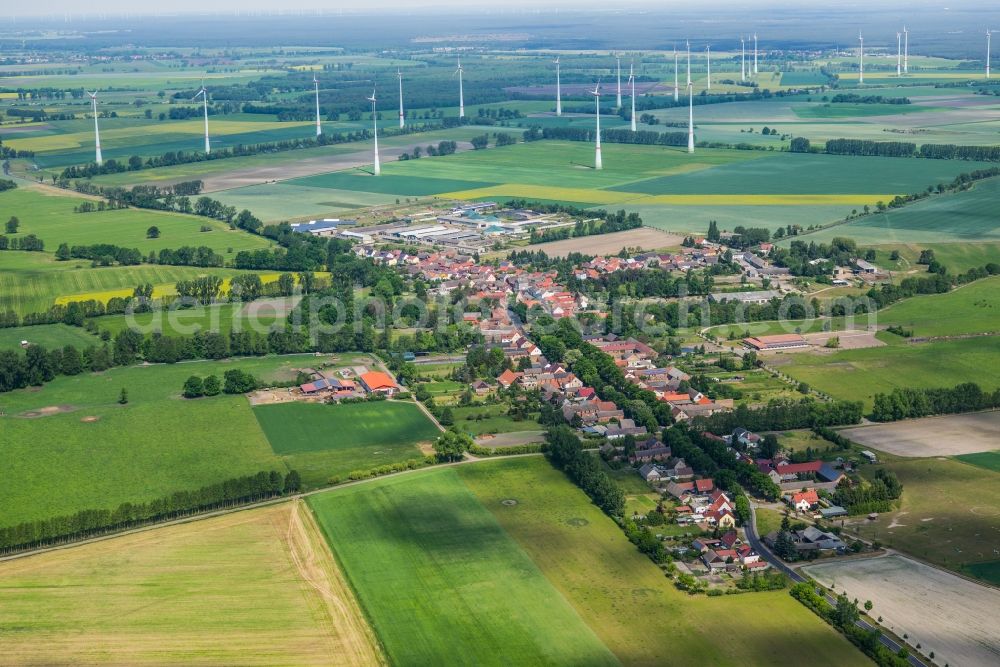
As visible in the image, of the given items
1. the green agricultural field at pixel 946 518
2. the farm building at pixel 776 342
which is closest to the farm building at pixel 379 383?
the farm building at pixel 776 342

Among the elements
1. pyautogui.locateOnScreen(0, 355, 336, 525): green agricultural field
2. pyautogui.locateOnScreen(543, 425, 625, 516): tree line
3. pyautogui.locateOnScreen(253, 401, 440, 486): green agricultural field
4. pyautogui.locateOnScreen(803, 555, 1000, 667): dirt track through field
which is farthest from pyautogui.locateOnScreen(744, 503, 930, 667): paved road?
pyautogui.locateOnScreen(0, 355, 336, 525): green agricultural field

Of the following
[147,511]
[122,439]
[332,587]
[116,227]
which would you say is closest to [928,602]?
[332,587]

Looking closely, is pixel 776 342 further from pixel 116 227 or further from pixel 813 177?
pixel 116 227

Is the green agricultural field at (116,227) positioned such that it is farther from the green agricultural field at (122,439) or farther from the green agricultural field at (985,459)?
the green agricultural field at (985,459)

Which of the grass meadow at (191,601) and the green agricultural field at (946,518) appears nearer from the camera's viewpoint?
the grass meadow at (191,601)

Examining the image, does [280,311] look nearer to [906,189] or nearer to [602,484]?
[602,484]

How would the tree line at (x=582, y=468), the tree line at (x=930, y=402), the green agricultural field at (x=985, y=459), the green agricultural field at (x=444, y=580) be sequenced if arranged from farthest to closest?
the tree line at (x=930, y=402) < the green agricultural field at (x=985, y=459) < the tree line at (x=582, y=468) < the green agricultural field at (x=444, y=580)

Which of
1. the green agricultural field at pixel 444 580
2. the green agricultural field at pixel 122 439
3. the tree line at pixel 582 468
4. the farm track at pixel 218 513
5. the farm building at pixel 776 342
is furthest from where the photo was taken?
the farm building at pixel 776 342

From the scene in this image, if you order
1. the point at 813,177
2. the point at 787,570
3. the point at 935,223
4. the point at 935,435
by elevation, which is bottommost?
the point at 787,570
